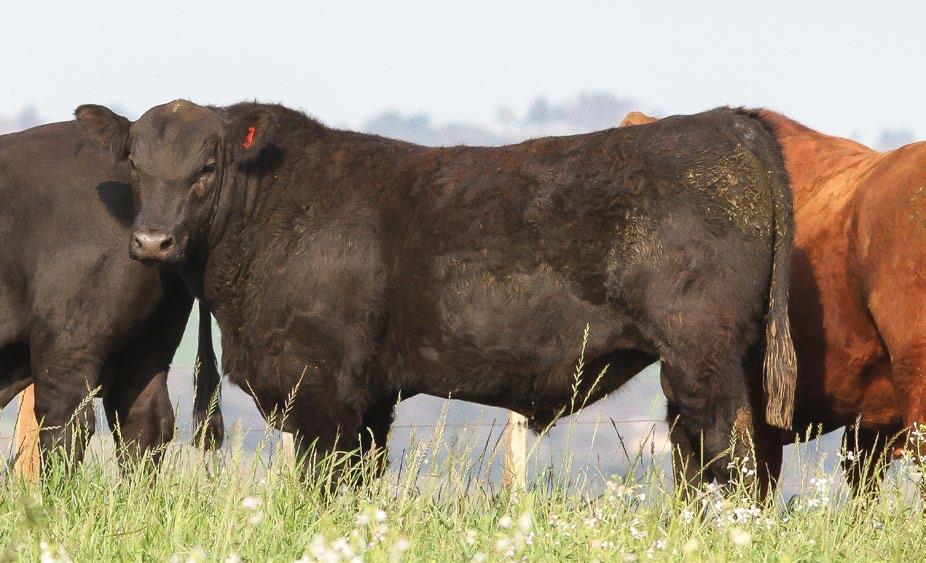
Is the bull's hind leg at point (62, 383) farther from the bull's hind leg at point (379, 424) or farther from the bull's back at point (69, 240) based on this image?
the bull's hind leg at point (379, 424)

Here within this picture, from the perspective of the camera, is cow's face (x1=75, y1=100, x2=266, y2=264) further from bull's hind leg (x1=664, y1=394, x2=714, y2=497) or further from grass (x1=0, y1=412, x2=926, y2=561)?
bull's hind leg (x1=664, y1=394, x2=714, y2=497)

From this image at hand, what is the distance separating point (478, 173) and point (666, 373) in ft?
4.12

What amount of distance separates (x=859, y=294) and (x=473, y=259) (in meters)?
2.03

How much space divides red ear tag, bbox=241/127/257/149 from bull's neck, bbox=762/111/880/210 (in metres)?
2.84

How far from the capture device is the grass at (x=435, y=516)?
4000 mm

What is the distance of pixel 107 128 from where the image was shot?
6438 millimetres

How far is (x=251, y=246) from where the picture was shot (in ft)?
20.9

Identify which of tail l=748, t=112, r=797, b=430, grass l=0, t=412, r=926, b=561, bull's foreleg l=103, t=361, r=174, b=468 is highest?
tail l=748, t=112, r=797, b=430

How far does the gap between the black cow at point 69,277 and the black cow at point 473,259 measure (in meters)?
0.24

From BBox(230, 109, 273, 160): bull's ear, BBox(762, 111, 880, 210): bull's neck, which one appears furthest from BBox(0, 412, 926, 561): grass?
BBox(762, 111, 880, 210): bull's neck

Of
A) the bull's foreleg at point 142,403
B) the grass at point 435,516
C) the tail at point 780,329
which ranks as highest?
the tail at point 780,329

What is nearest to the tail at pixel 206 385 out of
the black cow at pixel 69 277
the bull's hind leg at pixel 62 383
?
the black cow at pixel 69 277

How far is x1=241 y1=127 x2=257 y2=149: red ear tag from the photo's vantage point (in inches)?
252

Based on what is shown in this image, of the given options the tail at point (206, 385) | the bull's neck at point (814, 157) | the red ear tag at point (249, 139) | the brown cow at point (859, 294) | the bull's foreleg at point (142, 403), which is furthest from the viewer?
the bull's neck at point (814, 157)
